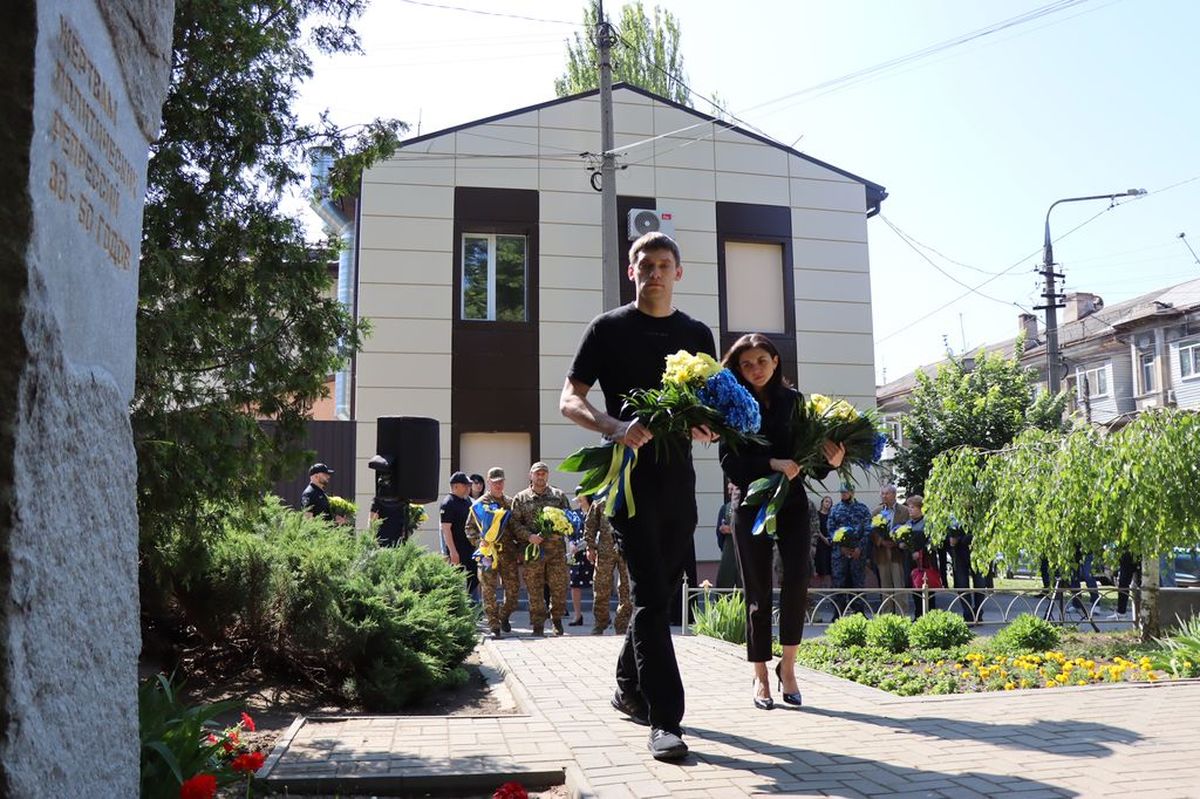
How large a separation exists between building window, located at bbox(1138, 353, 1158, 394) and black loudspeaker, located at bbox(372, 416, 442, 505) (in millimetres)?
37037

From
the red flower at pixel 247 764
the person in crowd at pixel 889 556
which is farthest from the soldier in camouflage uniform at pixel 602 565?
the red flower at pixel 247 764

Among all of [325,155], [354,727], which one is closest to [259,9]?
[325,155]

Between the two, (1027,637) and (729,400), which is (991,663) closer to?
(1027,637)

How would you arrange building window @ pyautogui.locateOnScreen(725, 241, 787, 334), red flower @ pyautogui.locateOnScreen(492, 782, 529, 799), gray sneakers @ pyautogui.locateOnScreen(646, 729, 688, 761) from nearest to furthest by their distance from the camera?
red flower @ pyautogui.locateOnScreen(492, 782, 529, 799) < gray sneakers @ pyautogui.locateOnScreen(646, 729, 688, 761) < building window @ pyautogui.locateOnScreen(725, 241, 787, 334)

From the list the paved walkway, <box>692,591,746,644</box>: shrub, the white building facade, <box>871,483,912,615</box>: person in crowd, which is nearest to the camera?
the paved walkway

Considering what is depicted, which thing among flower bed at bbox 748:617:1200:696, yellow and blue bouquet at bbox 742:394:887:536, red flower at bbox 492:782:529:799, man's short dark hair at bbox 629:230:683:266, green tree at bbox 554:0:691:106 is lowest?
flower bed at bbox 748:617:1200:696

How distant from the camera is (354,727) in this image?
4.80 metres

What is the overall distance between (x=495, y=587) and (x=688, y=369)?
7.49 m

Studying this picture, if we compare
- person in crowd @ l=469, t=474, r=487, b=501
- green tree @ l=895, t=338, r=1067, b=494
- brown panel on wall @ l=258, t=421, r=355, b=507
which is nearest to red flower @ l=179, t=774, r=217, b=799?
person in crowd @ l=469, t=474, r=487, b=501

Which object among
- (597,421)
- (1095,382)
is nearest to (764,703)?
(597,421)

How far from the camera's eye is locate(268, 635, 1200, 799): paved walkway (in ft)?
11.7

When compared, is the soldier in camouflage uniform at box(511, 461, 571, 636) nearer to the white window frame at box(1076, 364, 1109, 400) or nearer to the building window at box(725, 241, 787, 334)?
the building window at box(725, 241, 787, 334)

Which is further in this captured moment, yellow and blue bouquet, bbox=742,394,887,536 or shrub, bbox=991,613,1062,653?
shrub, bbox=991,613,1062,653

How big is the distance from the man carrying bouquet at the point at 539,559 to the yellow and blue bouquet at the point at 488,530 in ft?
0.56
